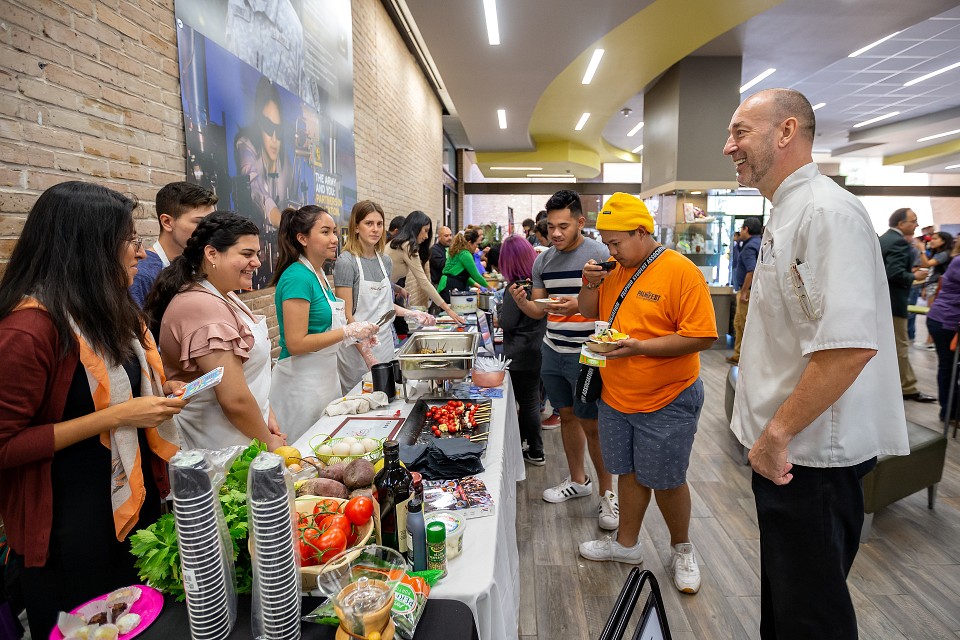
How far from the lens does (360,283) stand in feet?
10.7

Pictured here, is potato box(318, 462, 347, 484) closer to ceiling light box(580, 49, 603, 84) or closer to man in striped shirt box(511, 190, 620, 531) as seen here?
man in striped shirt box(511, 190, 620, 531)

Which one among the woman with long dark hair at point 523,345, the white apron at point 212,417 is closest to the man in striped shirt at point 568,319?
the woman with long dark hair at point 523,345

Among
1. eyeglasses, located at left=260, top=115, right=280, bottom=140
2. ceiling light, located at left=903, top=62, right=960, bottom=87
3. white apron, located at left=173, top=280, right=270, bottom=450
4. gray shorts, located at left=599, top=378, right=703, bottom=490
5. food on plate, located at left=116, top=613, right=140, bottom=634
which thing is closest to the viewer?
food on plate, located at left=116, top=613, right=140, bottom=634

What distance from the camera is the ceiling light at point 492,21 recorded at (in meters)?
5.09

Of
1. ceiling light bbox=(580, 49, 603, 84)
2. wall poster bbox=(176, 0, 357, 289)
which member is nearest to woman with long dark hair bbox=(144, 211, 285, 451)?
wall poster bbox=(176, 0, 357, 289)

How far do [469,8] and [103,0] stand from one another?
154 inches

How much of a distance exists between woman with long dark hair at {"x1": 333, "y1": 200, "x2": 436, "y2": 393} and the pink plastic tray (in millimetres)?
1983

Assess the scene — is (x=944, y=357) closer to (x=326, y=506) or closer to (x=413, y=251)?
(x=413, y=251)

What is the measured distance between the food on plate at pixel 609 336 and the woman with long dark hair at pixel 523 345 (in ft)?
3.19

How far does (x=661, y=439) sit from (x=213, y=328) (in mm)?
1811

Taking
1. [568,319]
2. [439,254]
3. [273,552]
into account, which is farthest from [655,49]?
[273,552]

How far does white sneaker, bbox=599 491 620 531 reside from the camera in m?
2.91

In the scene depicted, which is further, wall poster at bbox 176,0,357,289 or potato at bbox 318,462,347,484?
wall poster at bbox 176,0,357,289

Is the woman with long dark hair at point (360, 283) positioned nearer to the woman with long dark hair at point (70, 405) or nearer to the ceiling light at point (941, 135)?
the woman with long dark hair at point (70, 405)
